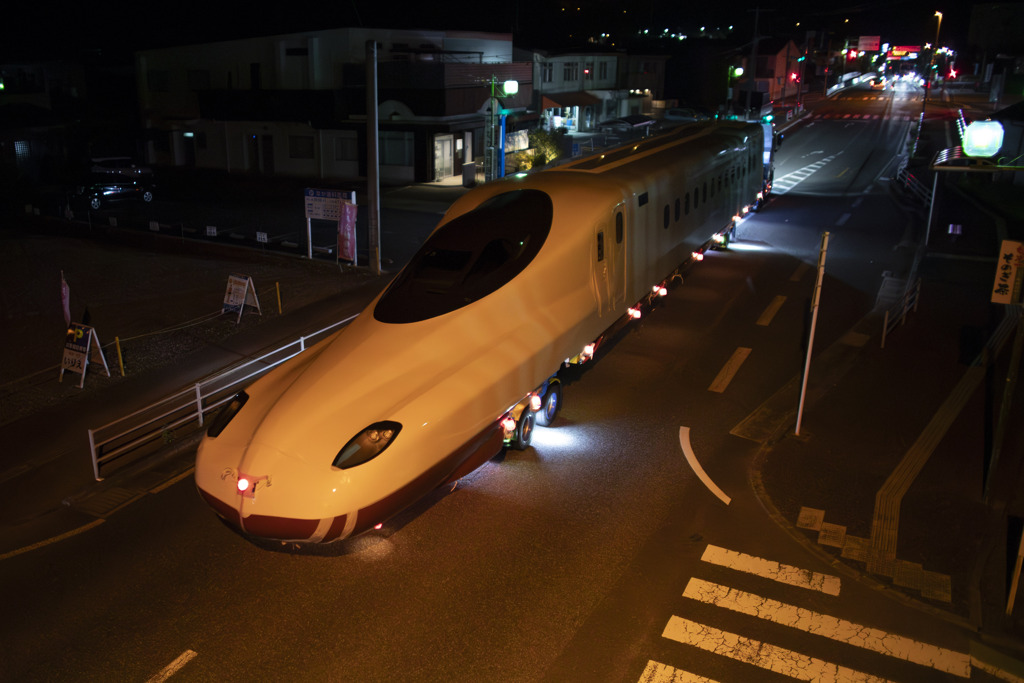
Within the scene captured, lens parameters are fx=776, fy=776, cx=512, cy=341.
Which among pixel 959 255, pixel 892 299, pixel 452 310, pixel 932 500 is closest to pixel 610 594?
pixel 452 310

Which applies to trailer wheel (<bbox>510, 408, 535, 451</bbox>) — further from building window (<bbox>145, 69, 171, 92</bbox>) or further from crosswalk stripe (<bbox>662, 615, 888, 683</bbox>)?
building window (<bbox>145, 69, 171, 92</bbox>)

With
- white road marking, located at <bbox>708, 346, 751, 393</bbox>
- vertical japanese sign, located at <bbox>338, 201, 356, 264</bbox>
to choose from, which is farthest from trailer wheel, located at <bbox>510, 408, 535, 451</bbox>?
vertical japanese sign, located at <bbox>338, 201, 356, 264</bbox>

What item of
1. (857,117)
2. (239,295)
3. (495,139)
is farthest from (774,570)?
(857,117)

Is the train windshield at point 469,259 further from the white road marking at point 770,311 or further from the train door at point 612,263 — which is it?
the white road marking at point 770,311

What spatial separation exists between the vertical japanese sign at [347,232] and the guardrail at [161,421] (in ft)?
25.9

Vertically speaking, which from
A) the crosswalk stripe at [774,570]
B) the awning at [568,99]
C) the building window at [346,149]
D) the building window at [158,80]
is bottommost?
the crosswalk stripe at [774,570]

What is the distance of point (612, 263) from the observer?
13336 millimetres

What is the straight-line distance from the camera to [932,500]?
10609 mm

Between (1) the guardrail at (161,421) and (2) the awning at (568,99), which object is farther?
(2) the awning at (568,99)

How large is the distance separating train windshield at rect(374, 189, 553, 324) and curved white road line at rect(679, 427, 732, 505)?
3836mm

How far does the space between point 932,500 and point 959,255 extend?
16.6 metres

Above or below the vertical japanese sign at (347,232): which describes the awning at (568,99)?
above

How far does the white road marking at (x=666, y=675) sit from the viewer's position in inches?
289

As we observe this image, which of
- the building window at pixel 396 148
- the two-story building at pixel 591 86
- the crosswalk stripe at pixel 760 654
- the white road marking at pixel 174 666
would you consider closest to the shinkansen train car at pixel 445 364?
the white road marking at pixel 174 666
